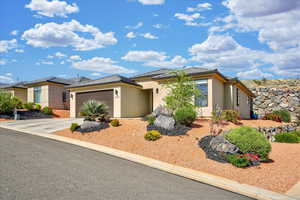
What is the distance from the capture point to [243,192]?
5613mm

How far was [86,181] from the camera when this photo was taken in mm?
5297

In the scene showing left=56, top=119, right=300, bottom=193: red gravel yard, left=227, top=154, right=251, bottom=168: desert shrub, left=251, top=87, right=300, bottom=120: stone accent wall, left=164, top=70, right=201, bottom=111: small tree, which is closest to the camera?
left=56, top=119, right=300, bottom=193: red gravel yard

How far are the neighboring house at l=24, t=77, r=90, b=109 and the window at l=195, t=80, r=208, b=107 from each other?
17758mm

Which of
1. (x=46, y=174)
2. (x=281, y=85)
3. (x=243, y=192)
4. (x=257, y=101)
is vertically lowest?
(x=243, y=192)

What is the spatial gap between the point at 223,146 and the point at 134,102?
13.5 metres

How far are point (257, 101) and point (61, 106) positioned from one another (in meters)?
28.8

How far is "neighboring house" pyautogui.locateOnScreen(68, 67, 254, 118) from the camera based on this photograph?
1658 cm

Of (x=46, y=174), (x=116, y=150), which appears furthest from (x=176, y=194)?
(x=116, y=150)

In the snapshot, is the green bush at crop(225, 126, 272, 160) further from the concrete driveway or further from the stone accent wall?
the stone accent wall

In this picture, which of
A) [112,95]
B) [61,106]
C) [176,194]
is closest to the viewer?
[176,194]

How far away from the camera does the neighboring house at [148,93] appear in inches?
653

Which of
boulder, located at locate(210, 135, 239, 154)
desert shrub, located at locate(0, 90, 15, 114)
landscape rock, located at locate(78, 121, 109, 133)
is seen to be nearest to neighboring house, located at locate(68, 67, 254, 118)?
landscape rock, located at locate(78, 121, 109, 133)

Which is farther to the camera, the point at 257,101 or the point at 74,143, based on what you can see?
the point at 257,101

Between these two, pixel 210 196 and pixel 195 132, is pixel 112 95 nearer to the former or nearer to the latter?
pixel 195 132
